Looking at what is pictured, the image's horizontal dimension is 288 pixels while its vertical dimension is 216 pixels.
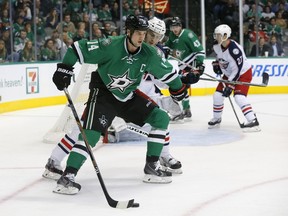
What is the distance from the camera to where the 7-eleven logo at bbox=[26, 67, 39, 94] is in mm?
9008

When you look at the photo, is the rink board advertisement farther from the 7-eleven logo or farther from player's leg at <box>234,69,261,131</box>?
A: player's leg at <box>234,69,261,131</box>

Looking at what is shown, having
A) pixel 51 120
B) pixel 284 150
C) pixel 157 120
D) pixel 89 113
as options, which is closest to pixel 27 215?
pixel 89 113

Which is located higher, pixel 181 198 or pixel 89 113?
pixel 89 113

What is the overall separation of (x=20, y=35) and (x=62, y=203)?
6192 mm

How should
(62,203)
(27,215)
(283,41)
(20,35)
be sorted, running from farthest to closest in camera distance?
(283,41) < (20,35) < (62,203) < (27,215)

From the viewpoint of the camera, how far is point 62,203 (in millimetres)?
3869

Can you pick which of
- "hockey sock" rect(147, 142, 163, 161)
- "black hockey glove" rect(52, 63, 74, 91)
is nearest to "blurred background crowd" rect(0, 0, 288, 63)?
"hockey sock" rect(147, 142, 163, 161)

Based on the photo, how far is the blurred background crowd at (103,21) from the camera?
9672mm

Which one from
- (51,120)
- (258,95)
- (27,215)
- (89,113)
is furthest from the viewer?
(258,95)

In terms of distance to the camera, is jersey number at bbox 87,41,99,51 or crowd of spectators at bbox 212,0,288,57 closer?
jersey number at bbox 87,41,99,51

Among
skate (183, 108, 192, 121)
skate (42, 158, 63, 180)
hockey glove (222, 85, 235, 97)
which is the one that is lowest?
A: skate (183, 108, 192, 121)

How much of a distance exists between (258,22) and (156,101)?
6154mm

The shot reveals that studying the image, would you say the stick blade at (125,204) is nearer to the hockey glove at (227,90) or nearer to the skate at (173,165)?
the skate at (173,165)

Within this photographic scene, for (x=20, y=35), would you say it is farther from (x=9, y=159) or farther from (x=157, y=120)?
(x=157, y=120)
